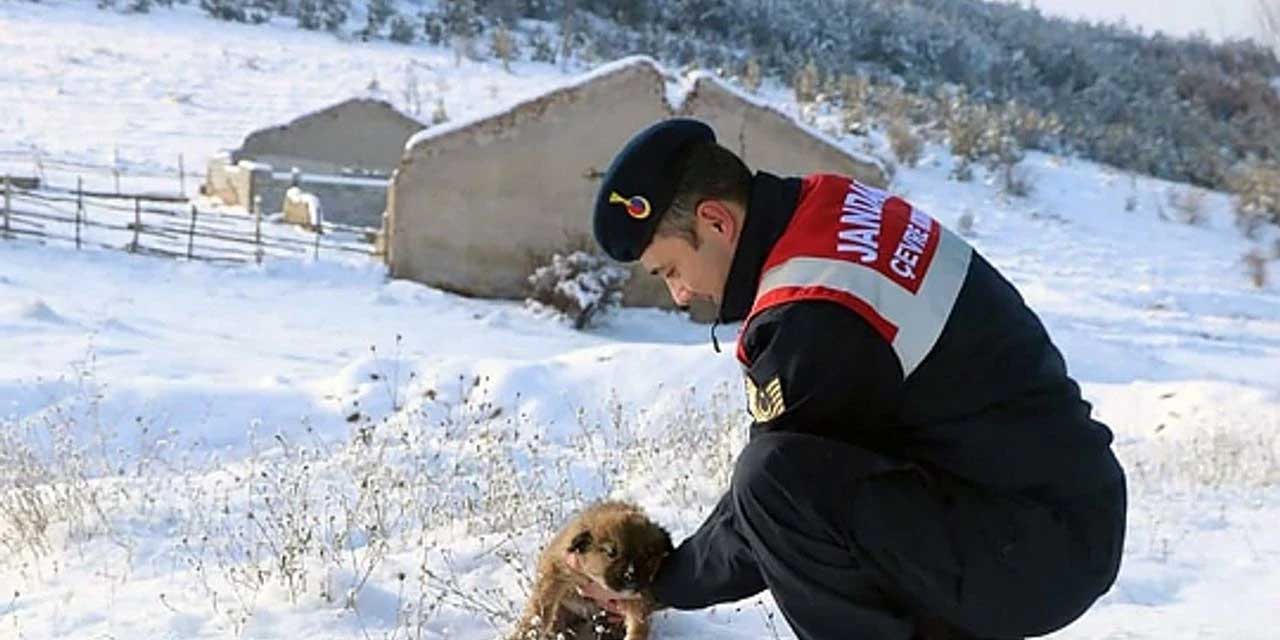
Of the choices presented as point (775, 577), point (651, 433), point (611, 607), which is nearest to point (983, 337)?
point (775, 577)

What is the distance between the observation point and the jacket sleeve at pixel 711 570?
12.1 feet

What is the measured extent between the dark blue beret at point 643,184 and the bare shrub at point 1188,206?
3960 cm

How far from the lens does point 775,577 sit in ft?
11.2

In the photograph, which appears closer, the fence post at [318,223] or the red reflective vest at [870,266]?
the red reflective vest at [870,266]

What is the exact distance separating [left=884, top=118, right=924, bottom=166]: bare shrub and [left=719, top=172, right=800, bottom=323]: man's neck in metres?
39.6

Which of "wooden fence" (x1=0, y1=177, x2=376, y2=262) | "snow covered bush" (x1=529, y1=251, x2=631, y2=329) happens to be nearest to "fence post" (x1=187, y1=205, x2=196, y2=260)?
"wooden fence" (x1=0, y1=177, x2=376, y2=262)

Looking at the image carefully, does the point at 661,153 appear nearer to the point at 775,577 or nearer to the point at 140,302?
the point at 775,577

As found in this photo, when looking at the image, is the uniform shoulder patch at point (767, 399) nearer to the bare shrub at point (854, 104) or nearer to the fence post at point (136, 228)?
the fence post at point (136, 228)

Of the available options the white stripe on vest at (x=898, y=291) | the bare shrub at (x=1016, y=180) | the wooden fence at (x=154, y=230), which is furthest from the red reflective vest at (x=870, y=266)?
the bare shrub at (x=1016, y=180)

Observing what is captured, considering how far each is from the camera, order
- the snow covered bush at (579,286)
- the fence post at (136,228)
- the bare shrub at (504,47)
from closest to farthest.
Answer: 1. the snow covered bush at (579,286)
2. the fence post at (136,228)
3. the bare shrub at (504,47)

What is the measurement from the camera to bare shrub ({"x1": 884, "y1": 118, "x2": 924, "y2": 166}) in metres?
42.2

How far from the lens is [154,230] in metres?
26.7

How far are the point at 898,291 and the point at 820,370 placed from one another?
24cm

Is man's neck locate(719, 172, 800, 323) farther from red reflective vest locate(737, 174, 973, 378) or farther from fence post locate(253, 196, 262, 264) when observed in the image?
fence post locate(253, 196, 262, 264)
